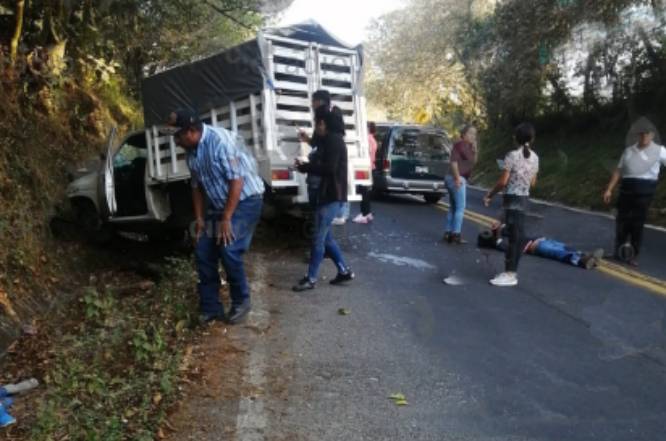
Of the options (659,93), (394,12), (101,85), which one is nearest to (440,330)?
(101,85)

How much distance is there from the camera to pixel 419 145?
14.3 metres

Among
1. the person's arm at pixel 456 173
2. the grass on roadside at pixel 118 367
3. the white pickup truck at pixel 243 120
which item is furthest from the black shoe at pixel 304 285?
the person's arm at pixel 456 173

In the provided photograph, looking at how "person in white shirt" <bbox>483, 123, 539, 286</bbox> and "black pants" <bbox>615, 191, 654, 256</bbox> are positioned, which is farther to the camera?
"black pants" <bbox>615, 191, 654, 256</bbox>

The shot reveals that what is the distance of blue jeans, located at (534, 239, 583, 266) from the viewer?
804cm

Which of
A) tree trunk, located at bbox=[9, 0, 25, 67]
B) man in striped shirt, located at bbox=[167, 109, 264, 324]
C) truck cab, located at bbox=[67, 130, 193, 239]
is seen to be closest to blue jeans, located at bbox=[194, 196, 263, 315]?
man in striped shirt, located at bbox=[167, 109, 264, 324]

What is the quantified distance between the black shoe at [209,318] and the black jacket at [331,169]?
154 centimetres

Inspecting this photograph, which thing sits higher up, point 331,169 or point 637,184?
point 331,169

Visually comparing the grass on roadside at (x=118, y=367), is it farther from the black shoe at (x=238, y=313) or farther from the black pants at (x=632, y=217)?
the black pants at (x=632, y=217)

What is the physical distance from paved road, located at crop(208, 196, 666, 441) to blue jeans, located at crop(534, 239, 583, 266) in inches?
9.1

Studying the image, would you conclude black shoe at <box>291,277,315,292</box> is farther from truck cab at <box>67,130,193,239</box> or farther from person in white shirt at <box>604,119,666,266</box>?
person in white shirt at <box>604,119,666,266</box>

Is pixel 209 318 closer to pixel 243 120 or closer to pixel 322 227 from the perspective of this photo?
pixel 322 227

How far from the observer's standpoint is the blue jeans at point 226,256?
5.25 meters

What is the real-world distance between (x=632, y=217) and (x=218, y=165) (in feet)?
18.2

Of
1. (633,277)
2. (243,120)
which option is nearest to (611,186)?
(633,277)
